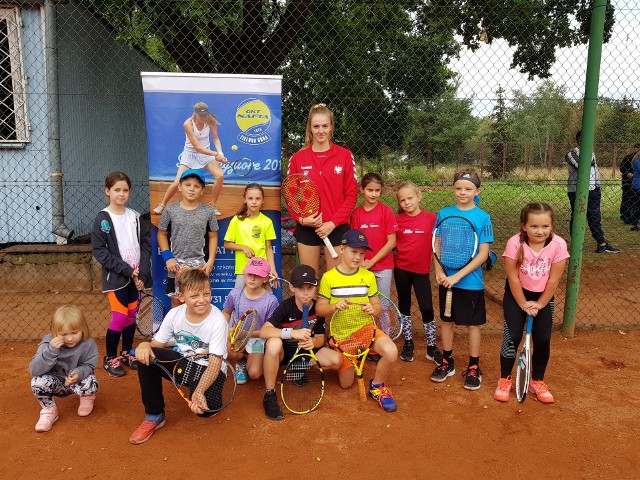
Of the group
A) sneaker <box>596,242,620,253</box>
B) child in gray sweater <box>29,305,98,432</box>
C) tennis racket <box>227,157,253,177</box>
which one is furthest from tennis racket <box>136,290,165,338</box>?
sneaker <box>596,242,620,253</box>

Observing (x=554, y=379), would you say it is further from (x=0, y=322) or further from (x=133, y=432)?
(x=0, y=322)

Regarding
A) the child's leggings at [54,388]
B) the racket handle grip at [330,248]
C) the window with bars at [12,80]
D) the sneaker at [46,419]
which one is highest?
the window with bars at [12,80]

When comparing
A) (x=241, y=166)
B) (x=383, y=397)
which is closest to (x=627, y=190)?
(x=241, y=166)

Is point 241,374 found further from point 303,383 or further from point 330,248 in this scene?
point 330,248

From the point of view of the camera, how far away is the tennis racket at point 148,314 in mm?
4488

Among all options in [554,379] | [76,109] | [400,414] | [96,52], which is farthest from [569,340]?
[96,52]

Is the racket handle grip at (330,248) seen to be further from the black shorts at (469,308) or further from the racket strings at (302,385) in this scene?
the black shorts at (469,308)

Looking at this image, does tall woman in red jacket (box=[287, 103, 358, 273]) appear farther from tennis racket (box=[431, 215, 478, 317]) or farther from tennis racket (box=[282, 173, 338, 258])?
tennis racket (box=[431, 215, 478, 317])

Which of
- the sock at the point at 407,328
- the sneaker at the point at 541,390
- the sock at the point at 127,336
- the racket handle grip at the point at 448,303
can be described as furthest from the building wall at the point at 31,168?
the sneaker at the point at 541,390

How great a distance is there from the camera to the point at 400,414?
11.6 ft

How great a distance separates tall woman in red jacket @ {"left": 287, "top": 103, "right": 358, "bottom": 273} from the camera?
421cm

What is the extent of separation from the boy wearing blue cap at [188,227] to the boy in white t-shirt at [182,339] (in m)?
0.81

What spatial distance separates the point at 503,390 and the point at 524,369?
0.21m

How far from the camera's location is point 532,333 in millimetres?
3762
